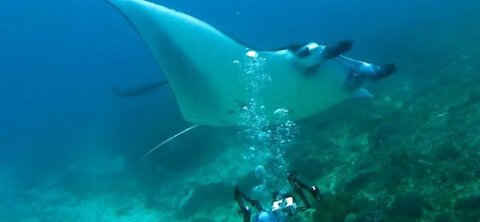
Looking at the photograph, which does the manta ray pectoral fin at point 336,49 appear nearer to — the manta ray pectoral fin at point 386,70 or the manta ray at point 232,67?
the manta ray at point 232,67

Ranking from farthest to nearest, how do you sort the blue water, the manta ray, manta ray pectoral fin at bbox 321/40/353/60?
the blue water
the manta ray
manta ray pectoral fin at bbox 321/40/353/60

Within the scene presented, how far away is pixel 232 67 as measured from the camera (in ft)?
14.4

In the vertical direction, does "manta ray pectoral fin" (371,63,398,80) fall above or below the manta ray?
below

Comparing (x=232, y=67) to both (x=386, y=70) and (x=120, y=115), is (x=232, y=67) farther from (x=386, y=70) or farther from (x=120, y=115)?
(x=120, y=115)

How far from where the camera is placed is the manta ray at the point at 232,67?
4004mm

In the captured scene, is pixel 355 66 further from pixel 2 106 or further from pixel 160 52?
pixel 2 106

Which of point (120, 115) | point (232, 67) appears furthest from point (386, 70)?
point (120, 115)

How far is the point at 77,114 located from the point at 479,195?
38.2 metres

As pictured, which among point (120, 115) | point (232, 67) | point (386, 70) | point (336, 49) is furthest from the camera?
point (120, 115)

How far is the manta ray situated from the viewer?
400 cm

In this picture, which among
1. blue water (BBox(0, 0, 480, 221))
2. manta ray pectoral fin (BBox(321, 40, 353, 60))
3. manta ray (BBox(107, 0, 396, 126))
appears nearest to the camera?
manta ray pectoral fin (BBox(321, 40, 353, 60))

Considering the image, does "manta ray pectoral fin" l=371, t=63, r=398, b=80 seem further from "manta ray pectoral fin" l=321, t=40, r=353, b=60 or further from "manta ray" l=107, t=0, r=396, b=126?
"manta ray pectoral fin" l=321, t=40, r=353, b=60

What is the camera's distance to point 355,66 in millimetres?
4285

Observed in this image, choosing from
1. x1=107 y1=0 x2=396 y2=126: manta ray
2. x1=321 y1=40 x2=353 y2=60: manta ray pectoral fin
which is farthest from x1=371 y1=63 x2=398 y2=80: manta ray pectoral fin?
x1=321 y1=40 x2=353 y2=60: manta ray pectoral fin
